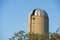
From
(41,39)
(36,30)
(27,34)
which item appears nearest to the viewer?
(41,39)

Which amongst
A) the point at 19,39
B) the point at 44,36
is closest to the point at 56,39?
the point at 44,36

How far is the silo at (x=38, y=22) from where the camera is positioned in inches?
2758

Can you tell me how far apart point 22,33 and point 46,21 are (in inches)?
466

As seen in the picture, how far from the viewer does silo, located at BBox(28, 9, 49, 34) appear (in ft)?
230

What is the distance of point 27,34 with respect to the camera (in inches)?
2498

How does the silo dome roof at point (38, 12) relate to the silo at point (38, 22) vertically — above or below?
above

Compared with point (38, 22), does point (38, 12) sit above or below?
above

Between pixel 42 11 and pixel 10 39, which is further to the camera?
pixel 42 11

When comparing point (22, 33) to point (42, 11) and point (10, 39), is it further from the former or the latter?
point (42, 11)

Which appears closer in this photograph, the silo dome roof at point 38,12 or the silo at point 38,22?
the silo at point 38,22

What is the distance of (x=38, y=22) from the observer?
230ft

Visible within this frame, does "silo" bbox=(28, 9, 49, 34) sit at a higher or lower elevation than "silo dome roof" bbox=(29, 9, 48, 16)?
lower

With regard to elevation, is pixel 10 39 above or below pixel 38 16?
below

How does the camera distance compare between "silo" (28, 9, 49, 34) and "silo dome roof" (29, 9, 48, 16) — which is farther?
"silo dome roof" (29, 9, 48, 16)
